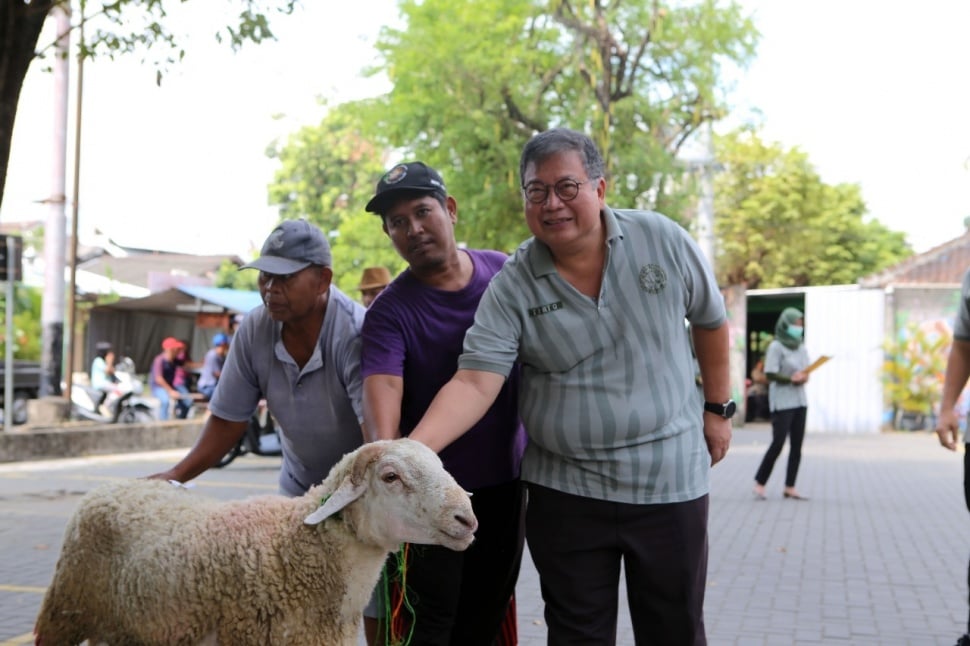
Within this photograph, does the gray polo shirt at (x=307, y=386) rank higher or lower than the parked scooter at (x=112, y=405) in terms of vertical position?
higher

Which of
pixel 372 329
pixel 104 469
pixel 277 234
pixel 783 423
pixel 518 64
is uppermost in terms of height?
pixel 518 64

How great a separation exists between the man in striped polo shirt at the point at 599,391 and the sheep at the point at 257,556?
0.25 metres

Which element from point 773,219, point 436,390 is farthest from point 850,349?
point 436,390

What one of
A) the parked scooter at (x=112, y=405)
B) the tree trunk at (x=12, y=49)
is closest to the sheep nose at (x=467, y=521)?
the tree trunk at (x=12, y=49)

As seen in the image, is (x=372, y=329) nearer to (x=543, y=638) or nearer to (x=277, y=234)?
(x=277, y=234)

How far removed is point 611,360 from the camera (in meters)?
3.22

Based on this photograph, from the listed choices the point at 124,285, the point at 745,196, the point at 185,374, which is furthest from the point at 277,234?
the point at 745,196

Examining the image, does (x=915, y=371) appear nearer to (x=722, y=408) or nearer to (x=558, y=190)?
(x=722, y=408)

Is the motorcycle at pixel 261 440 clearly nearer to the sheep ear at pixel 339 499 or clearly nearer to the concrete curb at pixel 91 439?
the concrete curb at pixel 91 439

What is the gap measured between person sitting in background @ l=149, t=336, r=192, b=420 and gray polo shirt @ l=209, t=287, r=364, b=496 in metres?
15.4

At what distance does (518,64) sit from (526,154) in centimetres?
1927

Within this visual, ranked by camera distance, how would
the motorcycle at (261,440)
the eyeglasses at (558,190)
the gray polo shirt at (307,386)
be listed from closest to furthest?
the eyeglasses at (558,190)
the gray polo shirt at (307,386)
the motorcycle at (261,440)

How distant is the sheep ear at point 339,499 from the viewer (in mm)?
3041

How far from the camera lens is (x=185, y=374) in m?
20.1
